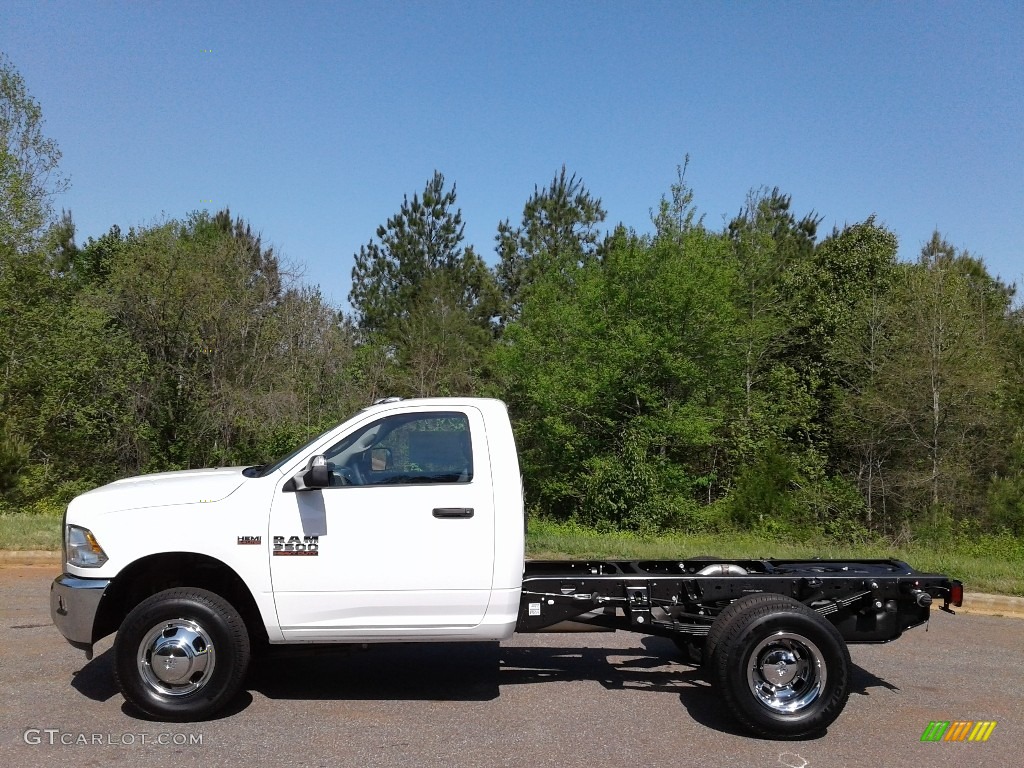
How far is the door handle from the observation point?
5.39 meters

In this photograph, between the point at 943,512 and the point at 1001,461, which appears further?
the point at 1001,461

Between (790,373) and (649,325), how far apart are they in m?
10.5

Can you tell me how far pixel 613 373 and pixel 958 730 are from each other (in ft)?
65.3

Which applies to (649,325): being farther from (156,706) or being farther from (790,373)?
(156,706)

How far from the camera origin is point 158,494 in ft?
17.7

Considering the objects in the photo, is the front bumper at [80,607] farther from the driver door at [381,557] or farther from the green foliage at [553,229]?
the green foliage at [553,229]

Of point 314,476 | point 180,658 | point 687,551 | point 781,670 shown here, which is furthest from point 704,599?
point 687,551

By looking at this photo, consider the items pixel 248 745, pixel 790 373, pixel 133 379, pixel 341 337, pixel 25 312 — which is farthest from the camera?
pixel 790 373

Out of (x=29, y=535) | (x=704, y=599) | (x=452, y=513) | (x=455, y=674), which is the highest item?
(x=452, y=513)

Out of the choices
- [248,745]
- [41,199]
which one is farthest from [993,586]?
[41,199]

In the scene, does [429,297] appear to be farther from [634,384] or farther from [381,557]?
[381,557]

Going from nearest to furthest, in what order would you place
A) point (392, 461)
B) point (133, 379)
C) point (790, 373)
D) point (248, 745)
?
point (248, 745), point (392, 461), point (133, 379), point (790, 373)

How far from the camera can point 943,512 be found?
26.6 meters

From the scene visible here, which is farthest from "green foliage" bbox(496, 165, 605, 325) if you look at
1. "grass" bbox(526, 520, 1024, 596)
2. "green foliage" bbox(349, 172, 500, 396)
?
"grass" bbox(526, 520, 1024, 596)
